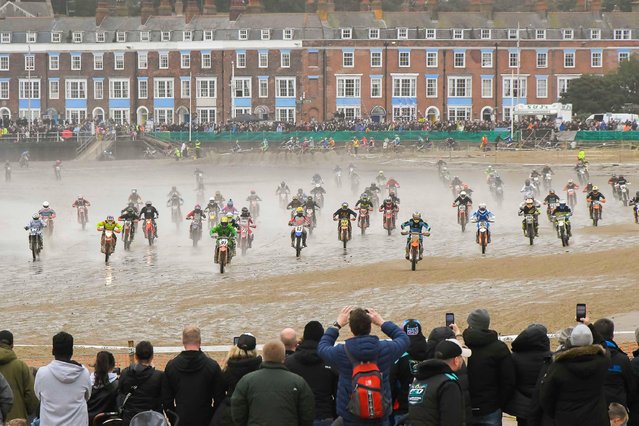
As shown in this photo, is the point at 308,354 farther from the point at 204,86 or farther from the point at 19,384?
the point at 204,86

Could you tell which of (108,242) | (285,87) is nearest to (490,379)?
(108,242)

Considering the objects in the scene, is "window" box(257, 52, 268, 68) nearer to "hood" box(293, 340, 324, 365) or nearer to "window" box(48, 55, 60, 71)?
"window" box(48, 55, 60, 71)

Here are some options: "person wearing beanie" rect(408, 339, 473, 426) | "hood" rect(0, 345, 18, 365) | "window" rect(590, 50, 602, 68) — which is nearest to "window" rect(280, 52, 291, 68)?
"window" rect(590, 50, 602, 68)

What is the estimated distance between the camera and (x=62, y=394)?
38.7 ft

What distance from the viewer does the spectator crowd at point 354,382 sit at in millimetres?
10789

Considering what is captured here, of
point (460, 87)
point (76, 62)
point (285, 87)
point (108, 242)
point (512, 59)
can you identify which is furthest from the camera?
point (76, 62)

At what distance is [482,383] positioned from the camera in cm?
1196

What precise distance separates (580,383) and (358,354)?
185 cm

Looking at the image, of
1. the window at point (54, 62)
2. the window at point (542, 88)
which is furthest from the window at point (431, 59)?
the window at point (54, 62)

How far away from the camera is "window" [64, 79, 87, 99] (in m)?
110

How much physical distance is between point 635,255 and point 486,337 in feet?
74.8

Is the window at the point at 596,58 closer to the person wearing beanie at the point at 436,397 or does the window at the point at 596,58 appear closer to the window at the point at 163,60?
the window at the point at 163,60

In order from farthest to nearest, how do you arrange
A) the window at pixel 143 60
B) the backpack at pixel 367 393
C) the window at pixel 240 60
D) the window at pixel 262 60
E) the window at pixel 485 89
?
the window at pixel 143 60
the window at pixel 240 60
the window at pixel 262 60
the window at pixel 485 89
the backpack at pixel 367 393

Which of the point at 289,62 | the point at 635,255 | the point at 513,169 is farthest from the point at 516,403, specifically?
the point at 289,62
